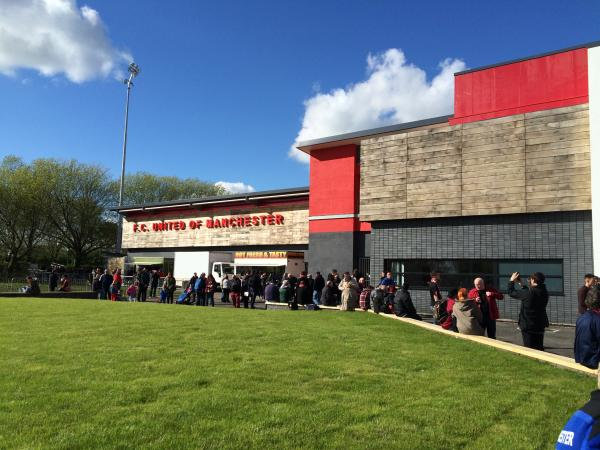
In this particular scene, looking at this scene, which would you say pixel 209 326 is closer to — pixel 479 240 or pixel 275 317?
pixel 275 317

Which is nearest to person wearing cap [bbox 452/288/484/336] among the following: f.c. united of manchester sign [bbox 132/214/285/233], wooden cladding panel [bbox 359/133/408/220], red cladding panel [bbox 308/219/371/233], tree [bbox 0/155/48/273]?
wooden cladding panel [bbox 359/133/408/220]

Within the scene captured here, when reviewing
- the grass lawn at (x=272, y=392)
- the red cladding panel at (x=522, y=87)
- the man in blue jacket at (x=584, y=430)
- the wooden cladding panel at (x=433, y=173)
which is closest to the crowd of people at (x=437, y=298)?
the grass lawn at (x=272, y=392)

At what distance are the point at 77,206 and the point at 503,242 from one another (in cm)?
4614

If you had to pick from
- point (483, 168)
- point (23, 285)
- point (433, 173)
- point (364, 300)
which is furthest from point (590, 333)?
point (23, 285)

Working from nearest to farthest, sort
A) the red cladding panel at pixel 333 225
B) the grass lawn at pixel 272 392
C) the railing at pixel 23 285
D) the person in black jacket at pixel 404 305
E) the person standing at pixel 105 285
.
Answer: the grass lawn at pixel 272 392 → the person in black jacket at pixel 404 305 → the person standing at pixel 105 285 → the red cladding panel at pixel 333 225 → the railing at pixel 23 285

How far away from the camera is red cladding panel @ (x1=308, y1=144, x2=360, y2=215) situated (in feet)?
84.8

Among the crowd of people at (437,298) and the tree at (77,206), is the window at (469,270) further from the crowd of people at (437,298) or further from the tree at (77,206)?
the tree at (77,206)

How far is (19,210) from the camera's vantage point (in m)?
48.1

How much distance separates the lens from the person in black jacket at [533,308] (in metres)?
8.35

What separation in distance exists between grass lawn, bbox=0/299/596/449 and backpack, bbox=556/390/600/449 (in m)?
2.26

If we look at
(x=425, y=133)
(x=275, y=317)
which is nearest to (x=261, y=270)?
(x=425, y=133)

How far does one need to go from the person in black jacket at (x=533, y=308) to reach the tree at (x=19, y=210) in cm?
4843

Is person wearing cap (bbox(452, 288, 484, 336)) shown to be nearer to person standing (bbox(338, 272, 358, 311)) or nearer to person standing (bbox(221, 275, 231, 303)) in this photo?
person standing (bbox(338, 272, 358, 311))

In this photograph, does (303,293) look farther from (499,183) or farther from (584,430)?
(584,430)
